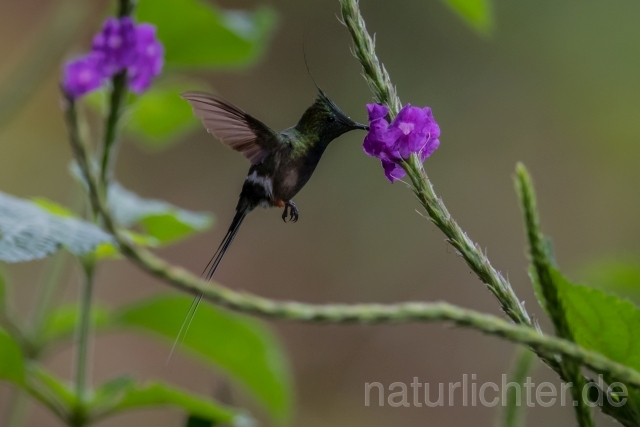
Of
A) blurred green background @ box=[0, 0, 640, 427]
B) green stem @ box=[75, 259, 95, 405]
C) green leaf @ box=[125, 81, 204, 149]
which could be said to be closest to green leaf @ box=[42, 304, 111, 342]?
green stem @ box=[75, 259, 95, 405]

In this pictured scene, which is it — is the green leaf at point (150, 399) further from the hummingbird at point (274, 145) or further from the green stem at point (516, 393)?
the green stem at point (516, 393)

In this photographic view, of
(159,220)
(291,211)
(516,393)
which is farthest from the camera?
(159,220)

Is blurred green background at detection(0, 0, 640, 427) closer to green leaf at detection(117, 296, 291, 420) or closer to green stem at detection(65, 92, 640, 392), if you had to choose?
green leaf at detection(117, 296, 291, 420)

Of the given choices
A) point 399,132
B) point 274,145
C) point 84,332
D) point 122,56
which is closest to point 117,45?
point 122,56

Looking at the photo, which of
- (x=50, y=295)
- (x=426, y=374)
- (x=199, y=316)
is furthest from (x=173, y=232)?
(x=426, y=374)

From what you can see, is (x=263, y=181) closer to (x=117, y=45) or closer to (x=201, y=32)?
(x=117, y=45)

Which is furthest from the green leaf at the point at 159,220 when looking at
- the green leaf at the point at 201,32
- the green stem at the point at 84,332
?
the green leaf at the point at 201,32
